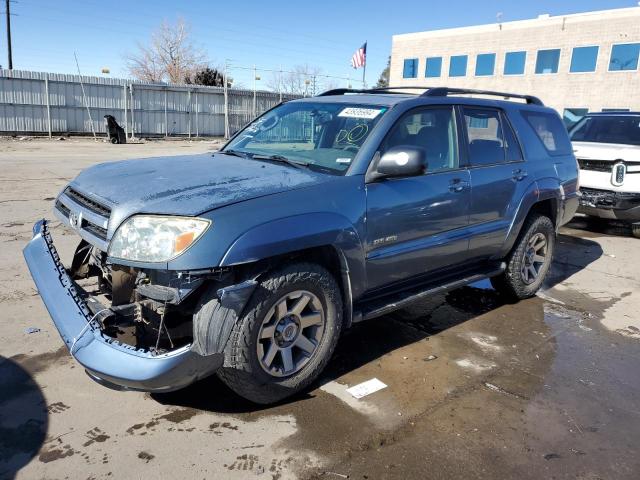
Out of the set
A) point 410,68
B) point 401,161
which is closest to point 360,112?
point 401,161

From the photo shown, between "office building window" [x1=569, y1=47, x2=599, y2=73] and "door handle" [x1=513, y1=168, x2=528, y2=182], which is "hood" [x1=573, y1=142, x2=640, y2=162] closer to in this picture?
"door handle" [x1=513, y1=168, x2=528, y2=182]

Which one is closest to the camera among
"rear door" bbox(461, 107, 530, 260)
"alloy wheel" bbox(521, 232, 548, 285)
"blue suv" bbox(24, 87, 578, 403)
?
"blue suv" bbox(24, 87, 578, 403)

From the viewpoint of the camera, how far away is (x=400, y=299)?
3773 millimetres

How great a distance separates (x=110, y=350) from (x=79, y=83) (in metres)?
25.9

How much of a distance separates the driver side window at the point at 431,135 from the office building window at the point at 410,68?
4011cm

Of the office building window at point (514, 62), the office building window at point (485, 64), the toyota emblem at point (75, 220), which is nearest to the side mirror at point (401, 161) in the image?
the toyota emblem at point (75, 220)

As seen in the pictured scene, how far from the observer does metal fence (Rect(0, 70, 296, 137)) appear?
23.5m

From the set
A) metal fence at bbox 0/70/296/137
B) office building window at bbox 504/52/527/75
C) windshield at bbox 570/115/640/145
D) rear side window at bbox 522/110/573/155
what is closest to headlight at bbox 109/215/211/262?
rear side window at bbox 522/110/573/155

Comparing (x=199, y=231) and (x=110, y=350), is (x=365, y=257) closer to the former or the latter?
(x=199, y=231)

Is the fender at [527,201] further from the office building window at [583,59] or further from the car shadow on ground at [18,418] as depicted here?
the office building window at [583,59]

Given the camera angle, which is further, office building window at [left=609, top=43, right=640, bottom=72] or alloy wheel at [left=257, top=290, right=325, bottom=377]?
office building window at [left=609, top=43, right=640, bottom=72]

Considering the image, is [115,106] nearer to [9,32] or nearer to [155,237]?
[9,32]

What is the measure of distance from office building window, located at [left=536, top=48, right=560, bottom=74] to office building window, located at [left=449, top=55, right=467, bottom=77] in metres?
5.51

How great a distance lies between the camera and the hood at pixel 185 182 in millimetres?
2803
